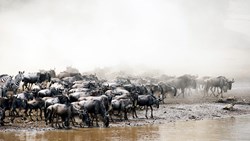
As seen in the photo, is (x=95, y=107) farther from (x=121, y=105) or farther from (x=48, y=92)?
(x=48, y=92)

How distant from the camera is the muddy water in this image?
17641 mm

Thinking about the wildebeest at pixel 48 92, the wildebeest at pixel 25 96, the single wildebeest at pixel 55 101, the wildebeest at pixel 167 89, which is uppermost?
the wildebeest at pixel 167 89

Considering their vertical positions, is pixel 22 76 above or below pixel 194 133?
above

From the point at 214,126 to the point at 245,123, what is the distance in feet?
7.55

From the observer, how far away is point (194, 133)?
19250 mm

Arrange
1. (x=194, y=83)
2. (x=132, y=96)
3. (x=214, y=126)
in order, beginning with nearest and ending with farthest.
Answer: (x=214, y=126) → (x=132, y=96) → (x=194, y=83)

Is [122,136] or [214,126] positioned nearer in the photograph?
[122,136]

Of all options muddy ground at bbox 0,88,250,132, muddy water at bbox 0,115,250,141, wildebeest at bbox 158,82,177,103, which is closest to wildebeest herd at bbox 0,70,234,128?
muddy ground at bbox 0,88,250,132

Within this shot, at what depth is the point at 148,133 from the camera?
19.2 meters

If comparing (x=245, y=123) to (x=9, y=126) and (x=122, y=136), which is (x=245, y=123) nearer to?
(x=122, y=136)

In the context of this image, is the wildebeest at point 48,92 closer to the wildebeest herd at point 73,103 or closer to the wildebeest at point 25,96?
the wildebeest herd at point 73,103

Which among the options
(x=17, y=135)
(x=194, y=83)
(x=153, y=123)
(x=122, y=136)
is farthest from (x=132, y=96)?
(x=194, y=83)

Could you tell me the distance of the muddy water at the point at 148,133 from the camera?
17.6 metres

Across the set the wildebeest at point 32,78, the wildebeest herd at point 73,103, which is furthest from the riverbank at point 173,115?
the wildebeest at point 32,78
